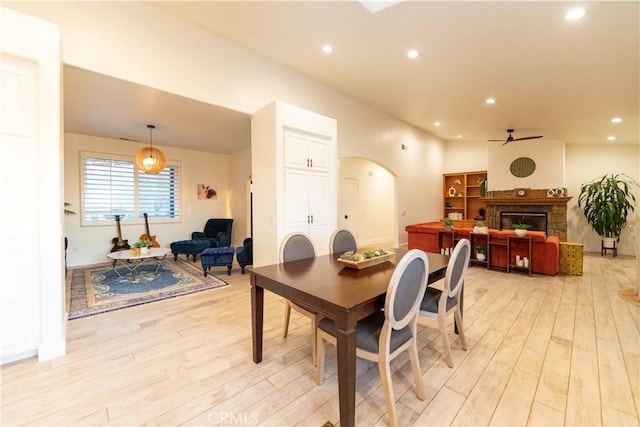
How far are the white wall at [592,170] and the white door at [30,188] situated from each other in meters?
9.90

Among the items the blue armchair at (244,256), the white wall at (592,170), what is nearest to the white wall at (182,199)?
the blue armchair at (244,256)

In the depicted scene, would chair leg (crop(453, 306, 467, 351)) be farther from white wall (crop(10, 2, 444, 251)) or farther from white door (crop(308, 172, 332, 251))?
white wall (crop(10, 2, 444, 251))

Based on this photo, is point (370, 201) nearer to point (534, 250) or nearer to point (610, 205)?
point (534, 250)

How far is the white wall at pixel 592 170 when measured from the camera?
21.3 ft

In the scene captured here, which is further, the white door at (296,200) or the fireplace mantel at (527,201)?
the fireplace mantel at (527,201)

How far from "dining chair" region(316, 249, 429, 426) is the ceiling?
2664 mm

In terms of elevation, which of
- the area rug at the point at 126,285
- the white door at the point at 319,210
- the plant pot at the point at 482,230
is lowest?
the area rug at the point at 126,285

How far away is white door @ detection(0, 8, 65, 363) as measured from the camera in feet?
6.72

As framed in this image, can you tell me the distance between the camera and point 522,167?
7.18 m

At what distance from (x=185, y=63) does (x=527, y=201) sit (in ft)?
25.7

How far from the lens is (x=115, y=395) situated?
1818mm

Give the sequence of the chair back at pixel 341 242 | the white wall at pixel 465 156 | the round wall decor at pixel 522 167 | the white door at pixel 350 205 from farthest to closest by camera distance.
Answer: the white wall at pixel 465 156 → the white door at pixel 350 205 → the round wall decor at pixel 522 167 → the chair back at pixel 341 242

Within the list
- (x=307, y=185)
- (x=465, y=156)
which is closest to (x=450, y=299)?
(x=307, y=185)

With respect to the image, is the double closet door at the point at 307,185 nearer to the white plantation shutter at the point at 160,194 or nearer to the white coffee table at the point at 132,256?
the white coffee table at the point at 132,256
